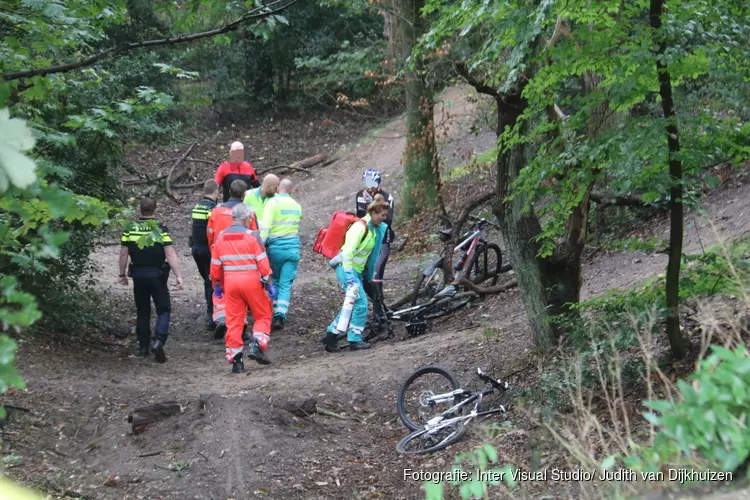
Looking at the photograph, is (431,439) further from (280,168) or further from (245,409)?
(280,168)

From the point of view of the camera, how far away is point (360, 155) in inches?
1027

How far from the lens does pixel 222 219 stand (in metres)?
10.5

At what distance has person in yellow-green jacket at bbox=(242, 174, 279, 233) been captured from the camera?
1126 cm

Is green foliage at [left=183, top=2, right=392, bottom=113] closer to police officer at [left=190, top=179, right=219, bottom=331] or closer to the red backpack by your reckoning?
police officer at [left=190, top=179, right=219, bottom=331]

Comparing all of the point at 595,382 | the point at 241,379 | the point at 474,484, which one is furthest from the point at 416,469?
the point at 474,484

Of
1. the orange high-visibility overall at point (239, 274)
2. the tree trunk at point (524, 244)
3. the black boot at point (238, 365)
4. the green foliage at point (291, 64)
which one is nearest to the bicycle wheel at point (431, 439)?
the tree trunk at point (524, 244)

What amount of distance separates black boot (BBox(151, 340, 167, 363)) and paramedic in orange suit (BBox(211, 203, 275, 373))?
1241mm

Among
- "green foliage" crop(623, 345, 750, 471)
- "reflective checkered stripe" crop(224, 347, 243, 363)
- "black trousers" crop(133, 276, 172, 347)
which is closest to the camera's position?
"green foliage" crop(623, 345, 750, 471)


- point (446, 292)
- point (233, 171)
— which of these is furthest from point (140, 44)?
point (446, 292)

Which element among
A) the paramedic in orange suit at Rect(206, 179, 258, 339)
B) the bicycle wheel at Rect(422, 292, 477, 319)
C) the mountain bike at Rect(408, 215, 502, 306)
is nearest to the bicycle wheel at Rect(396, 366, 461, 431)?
the paramedic in orange suit at Rect(206, 179, 258, 339)

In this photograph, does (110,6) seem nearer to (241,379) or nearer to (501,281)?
(241,379)

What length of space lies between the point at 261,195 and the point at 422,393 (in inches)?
187

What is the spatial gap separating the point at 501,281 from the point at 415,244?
390 centimetres

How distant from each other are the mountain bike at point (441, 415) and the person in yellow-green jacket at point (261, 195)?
435 cm
